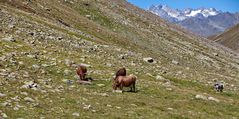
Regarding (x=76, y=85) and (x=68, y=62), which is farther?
(x=68, y=62)

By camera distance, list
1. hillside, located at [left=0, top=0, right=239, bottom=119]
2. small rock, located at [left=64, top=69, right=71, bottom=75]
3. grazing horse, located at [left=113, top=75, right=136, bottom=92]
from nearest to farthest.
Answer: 1. hillside, located at [left=0, top=0, right=239, bottom=119]
2. grazing horse, located at [left=113, top=75, right=136, bottom=92]
3. small rock, located at [left=64, top=69, right=71, bottom=75]

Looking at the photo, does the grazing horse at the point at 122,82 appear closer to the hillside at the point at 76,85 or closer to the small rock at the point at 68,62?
the hillside at the point at 76,85

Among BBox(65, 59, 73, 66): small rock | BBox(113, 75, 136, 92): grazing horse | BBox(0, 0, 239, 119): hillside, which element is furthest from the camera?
BBox(65, 59, 73, 66): small rock

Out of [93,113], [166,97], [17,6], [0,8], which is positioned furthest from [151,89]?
[17,6]

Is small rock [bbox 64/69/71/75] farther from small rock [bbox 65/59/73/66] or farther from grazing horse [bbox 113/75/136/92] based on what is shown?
grazing horse [bbox 113/75/136/92]

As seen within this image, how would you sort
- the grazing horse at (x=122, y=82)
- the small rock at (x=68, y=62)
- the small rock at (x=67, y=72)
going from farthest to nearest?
1. the small rock at (x=68, y=62)
2. the small rock at (x=67, y=72)
3. the grazing horse at (x=122, y=82)

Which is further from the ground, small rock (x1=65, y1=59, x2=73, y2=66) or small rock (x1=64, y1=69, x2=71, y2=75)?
small rock (x1=65, y1=59, x2=73, y2=66)

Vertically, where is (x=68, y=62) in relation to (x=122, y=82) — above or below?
above

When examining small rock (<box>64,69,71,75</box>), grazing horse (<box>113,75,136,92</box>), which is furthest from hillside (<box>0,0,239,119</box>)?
grazing horse (<box>113,75,136,92</box>)

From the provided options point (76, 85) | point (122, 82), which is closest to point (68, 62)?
point (76, 85)

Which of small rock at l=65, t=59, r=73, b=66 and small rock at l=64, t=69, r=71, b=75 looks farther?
small rock at l=65, t=59, r=73, b=66

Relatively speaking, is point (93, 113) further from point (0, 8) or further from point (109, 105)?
point (0, 8)

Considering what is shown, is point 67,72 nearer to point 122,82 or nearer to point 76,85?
point 76,85

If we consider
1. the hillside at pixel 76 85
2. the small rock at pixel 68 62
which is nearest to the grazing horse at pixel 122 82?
the hillside at pixel 76 85
